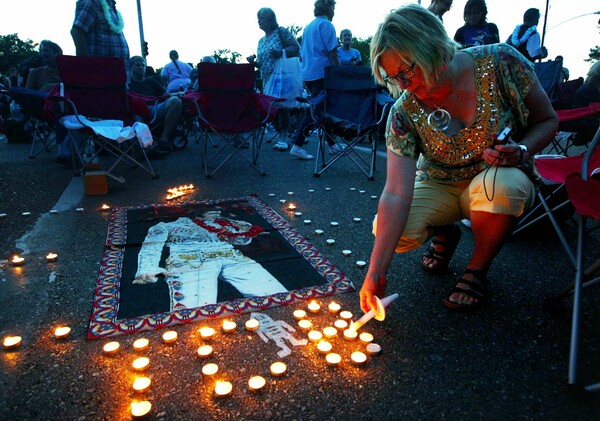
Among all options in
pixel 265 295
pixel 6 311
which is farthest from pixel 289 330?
pixel 6 311

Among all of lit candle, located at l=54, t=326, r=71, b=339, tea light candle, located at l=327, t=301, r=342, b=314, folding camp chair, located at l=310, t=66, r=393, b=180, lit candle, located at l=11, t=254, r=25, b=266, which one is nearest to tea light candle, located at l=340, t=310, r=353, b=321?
tea light candle, located at l=327, t=301, r=342, b=314

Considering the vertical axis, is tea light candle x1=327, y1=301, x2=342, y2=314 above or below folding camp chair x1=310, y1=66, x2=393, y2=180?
below

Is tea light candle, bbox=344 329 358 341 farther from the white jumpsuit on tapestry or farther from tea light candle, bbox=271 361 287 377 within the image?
the white jumpsuit on tapestry

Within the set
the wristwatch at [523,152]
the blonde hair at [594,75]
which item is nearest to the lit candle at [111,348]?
the wristwatch at [523,152]

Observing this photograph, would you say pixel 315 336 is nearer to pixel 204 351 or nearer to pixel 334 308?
pixel 334 308

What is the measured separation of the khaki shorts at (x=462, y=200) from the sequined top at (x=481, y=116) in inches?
4.2

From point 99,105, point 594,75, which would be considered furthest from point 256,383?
point 594,75

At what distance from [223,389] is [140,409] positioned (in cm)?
22

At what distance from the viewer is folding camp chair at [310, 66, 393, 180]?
3.84 metres

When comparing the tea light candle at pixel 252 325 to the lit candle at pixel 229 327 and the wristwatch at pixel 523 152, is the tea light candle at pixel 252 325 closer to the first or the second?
the lit candle at pixel 229 327

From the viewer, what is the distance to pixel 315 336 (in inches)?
55.9

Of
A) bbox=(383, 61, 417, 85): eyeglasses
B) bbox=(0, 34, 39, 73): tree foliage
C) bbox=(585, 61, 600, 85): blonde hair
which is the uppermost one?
bbox=(585, 61, 600, 85): blonde hair

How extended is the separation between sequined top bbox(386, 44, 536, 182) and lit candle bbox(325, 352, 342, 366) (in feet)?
2.42

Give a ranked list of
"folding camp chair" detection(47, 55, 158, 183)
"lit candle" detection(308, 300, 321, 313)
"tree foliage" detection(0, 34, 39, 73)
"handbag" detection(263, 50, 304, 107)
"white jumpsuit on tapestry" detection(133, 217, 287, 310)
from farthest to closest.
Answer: "tree foliage" detection(0, 34, 39, 73) < "handbag" detection(263, 50, 304, 107) < "folding camp chair" detection(47, 55, 158, 183) < "white jumpsuit on tapestry" detection(133, 217, 287, 310) < "lit candle" detection(308, 300, 321, 313)
